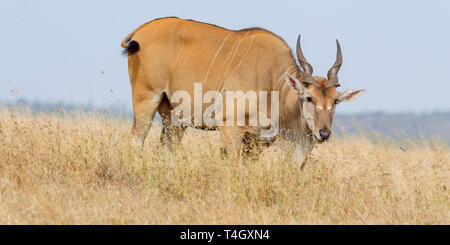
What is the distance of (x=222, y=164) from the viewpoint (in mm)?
7676

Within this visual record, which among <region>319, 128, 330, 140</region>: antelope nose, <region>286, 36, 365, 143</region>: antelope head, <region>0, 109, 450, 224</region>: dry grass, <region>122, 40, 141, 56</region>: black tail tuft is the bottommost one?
<region>0, 109, 450, 224</region>: dry grass

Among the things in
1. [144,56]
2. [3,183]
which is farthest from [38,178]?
[144,56]

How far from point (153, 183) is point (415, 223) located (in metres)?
2.75

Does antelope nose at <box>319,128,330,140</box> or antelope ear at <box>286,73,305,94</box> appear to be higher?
antelope ear at <box>286,73,305,94</box>

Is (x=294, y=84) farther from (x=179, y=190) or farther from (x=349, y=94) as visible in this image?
(x=179, y=190)

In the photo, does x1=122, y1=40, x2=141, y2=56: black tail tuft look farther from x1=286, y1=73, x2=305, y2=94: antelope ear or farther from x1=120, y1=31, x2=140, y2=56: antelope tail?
x1=286, y1=73, x2=305, y2=94: antelope ear

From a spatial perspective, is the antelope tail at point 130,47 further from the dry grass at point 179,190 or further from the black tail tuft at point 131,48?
the dry grass at point 179,190

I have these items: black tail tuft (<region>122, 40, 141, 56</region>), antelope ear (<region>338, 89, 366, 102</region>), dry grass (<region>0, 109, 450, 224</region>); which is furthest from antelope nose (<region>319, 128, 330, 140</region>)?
black tail tuft (<region>122, 40, 141, 56</region>)

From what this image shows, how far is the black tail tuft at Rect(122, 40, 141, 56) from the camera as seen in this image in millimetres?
9570

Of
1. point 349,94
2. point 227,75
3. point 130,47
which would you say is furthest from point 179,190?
point 130,47

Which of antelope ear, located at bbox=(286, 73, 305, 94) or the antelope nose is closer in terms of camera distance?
the antelope nose

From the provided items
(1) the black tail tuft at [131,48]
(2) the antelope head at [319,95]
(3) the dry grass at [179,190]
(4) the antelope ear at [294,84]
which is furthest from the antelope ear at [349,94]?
(1) the black tail tuft at [131,48]

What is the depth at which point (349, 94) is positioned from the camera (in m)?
8.12
